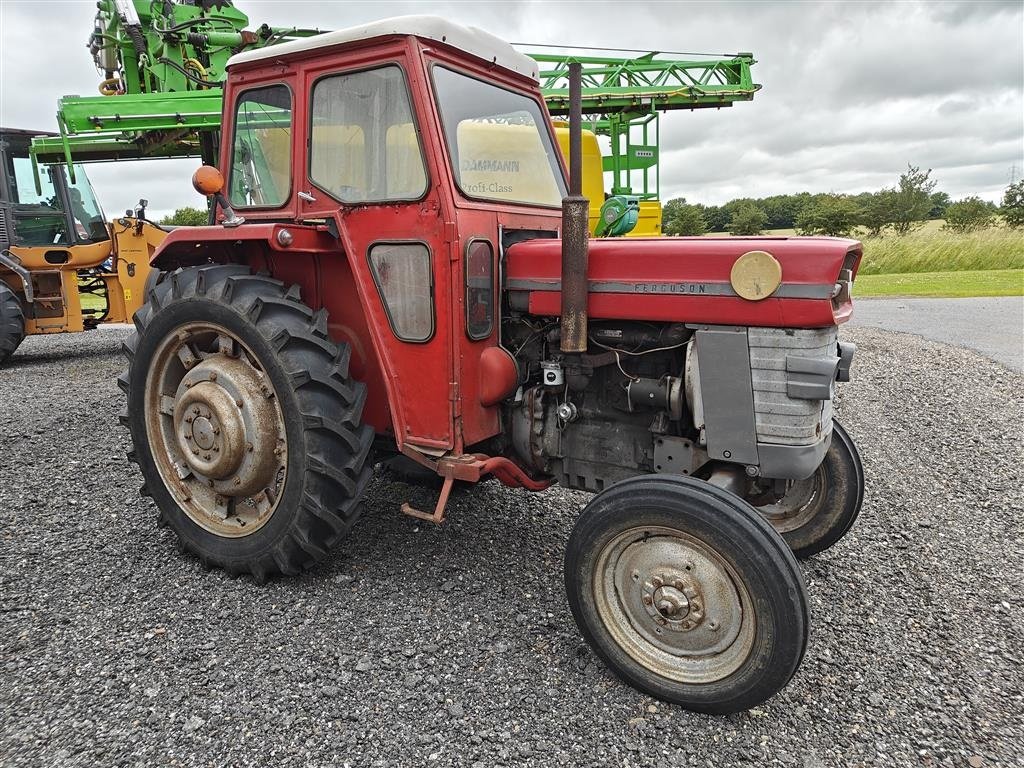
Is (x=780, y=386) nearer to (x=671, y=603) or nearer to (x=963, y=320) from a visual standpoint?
(x=671, y=603)

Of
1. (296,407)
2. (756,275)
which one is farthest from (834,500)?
(296,407)

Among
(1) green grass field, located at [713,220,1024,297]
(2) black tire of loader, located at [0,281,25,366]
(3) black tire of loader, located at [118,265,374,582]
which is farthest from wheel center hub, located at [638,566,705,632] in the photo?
(1) green grass field, located at [713,220,1024,297]

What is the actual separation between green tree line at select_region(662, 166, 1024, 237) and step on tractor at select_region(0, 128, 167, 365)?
2178 cm

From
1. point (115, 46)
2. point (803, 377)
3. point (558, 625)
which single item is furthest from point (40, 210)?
point (803, 377)

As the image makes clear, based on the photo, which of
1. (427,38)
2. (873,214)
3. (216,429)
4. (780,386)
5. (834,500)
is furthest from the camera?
(873,214)

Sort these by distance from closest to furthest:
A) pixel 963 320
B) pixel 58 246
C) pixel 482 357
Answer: pixel 482 357
pixel 58 246
pixel 963 320

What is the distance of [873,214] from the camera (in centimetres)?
3403

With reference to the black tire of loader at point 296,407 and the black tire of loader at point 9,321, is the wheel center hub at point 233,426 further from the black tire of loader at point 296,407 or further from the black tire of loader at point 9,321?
the black tire of loader at point 9,321

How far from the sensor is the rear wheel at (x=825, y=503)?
315cm

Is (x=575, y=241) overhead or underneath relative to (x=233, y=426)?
overhead

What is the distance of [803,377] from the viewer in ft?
7.90

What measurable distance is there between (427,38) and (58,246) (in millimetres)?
8177

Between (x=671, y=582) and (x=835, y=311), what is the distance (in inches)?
43.2

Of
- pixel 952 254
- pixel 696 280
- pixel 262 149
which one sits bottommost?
pixel 696 280
